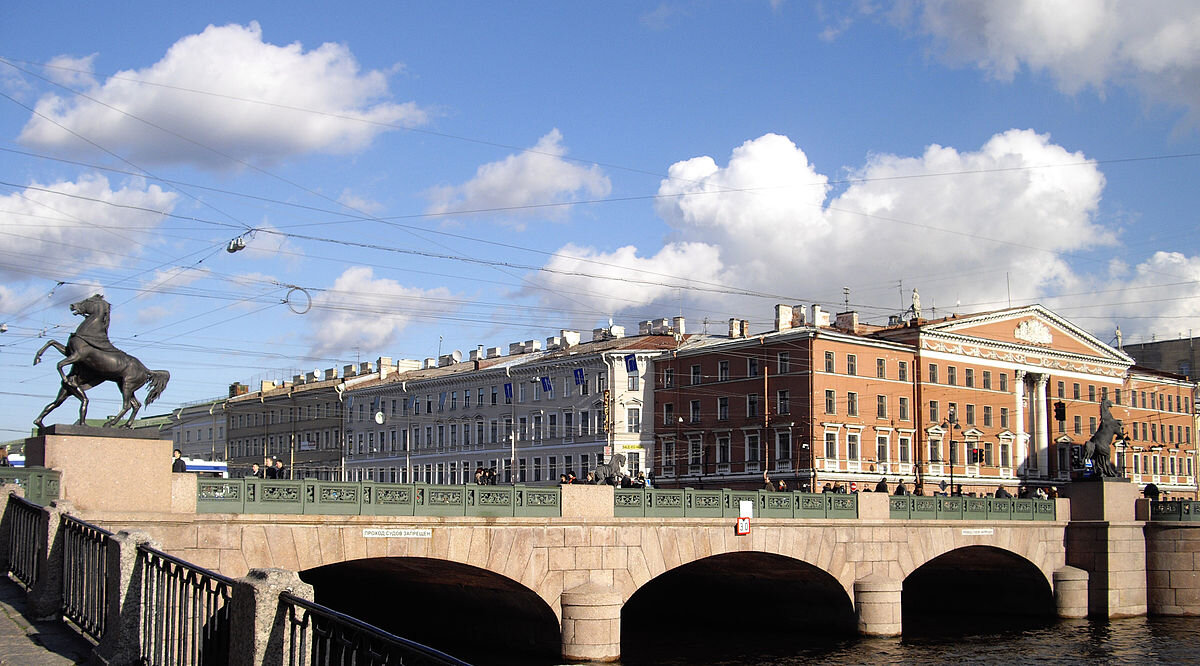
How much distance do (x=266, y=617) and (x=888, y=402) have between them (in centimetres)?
6578

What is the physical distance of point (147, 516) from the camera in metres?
19.0

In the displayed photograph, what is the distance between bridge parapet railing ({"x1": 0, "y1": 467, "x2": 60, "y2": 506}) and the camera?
16.8m

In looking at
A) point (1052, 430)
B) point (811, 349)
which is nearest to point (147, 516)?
point (811, 349)

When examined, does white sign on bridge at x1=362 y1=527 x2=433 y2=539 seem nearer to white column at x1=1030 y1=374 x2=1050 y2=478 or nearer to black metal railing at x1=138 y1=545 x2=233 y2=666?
black metal railing at x1=138 y1=545 x2=233 y2=666

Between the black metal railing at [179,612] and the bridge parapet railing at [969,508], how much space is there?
1093 inches

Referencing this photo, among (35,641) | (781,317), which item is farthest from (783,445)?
(35,641)

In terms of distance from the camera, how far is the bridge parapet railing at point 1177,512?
1604 inches

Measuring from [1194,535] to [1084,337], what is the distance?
44.3m

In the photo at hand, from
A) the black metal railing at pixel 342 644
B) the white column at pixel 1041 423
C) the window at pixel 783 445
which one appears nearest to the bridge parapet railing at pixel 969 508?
the window at pixel 783 445

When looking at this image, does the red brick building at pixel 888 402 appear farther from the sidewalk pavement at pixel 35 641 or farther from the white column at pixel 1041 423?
the sidewalk pavement at pixel 35 641

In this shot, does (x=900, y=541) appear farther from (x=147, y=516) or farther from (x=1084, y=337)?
(x=1084, y=337)

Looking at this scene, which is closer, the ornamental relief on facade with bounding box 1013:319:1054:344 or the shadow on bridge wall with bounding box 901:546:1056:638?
the shadow on bridge wall with bounding box 901:546:1056:638

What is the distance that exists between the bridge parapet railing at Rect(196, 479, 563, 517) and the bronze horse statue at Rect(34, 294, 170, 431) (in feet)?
6.90

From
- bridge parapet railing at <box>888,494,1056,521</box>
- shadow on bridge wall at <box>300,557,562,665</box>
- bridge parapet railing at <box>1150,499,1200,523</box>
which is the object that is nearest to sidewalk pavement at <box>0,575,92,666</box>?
shadow on bridge wall at <box>300,557,562,665</box>
